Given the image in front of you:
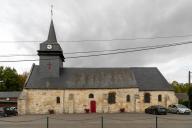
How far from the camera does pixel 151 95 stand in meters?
56.8

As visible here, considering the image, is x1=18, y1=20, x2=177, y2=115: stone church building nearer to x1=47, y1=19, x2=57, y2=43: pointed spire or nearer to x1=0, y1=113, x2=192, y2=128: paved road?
x1=47, y1=19, x2=57, y2=43: pointed spire

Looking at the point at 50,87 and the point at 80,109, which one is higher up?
the point at 50,87

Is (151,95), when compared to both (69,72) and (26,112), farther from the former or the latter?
(26,112)

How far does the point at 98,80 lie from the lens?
2233 inches

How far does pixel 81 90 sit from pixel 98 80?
10.8 ft

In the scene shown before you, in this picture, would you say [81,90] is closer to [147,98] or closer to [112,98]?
[112,98]

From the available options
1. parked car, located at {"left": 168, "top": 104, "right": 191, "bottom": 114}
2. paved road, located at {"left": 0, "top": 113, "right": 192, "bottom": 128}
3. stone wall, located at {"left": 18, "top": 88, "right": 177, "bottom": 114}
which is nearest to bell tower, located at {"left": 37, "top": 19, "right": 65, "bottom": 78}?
stone wall, located at {"left": 18, "top": 88, "right": 177, "bottom": 114}

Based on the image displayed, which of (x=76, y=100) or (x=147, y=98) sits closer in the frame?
(x=76, y=100)

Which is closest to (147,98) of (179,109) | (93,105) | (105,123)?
(93,105)

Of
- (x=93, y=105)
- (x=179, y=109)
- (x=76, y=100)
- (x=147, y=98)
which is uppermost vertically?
(x=147, y=98)

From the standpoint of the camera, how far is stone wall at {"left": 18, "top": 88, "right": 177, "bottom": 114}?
5478cm

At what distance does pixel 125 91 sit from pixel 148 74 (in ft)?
22.1

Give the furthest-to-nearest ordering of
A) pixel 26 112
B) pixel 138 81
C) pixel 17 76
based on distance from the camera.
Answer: pixel 17 76 < pixel 138 81 < pixel 26 112

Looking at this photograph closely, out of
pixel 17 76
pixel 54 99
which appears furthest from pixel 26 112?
pixel 17 76
